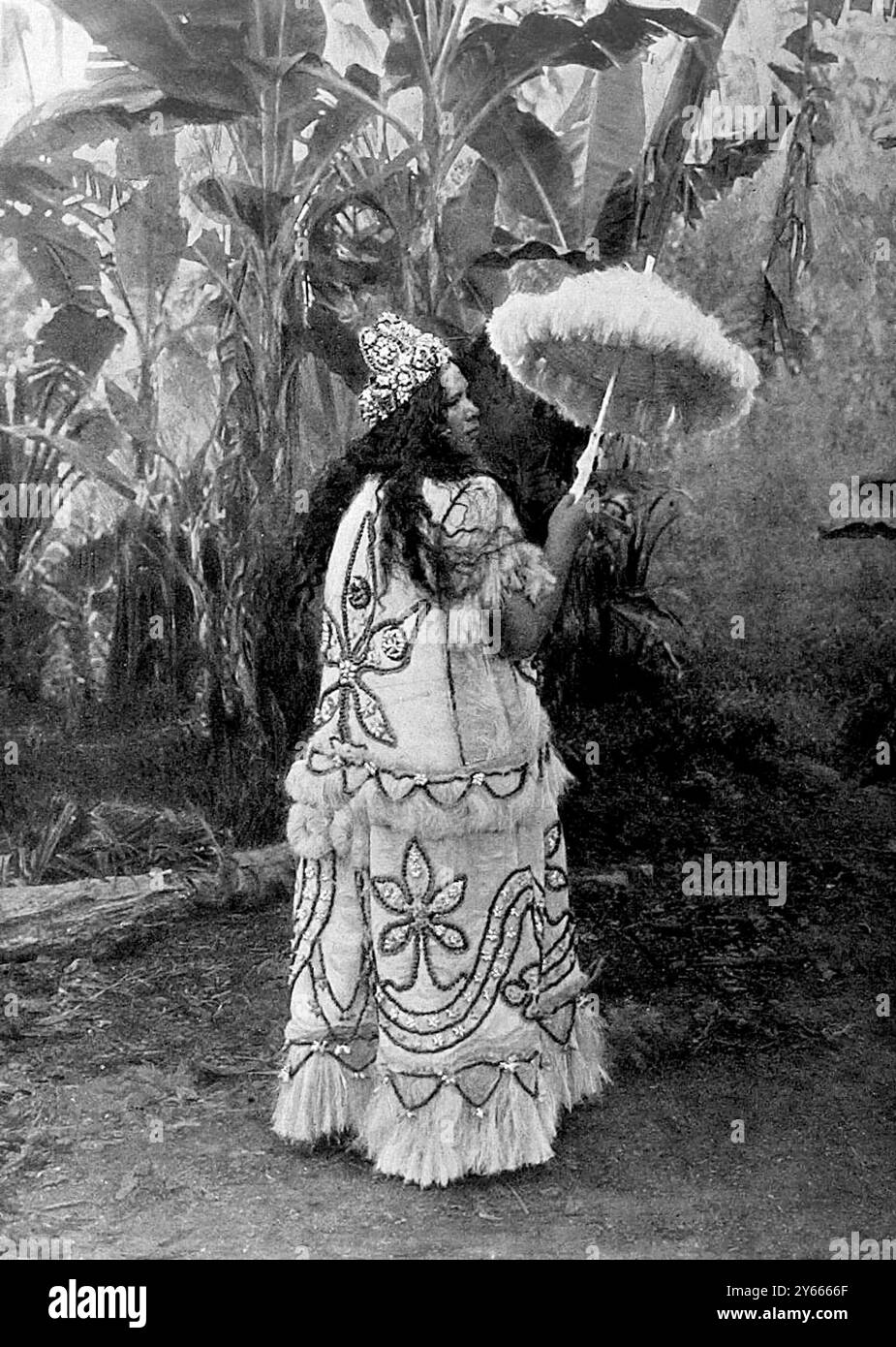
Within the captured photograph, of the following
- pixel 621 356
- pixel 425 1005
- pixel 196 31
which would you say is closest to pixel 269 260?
pixel 196 31

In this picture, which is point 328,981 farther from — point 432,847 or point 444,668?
point 444,668

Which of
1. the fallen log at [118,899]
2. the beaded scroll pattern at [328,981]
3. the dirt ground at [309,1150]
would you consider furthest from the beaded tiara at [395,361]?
the dirt ground at [309,1150]

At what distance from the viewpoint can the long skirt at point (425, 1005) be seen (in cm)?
323

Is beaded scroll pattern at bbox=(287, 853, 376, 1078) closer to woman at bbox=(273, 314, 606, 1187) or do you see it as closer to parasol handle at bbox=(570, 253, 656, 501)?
woman at bbox=(273, 314, 606, 1187)

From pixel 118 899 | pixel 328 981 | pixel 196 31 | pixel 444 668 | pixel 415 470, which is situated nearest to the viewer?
pixel 415 470

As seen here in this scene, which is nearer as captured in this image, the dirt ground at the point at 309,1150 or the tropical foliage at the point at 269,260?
the dirt ground at the point at 309,1150

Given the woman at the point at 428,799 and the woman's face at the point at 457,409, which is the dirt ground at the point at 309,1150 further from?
the woman's face at the point at 457,409

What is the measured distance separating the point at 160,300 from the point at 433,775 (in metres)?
1.41

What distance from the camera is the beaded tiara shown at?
3111 mm

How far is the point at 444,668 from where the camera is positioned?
3.19 metres

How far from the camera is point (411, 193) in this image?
3543mm

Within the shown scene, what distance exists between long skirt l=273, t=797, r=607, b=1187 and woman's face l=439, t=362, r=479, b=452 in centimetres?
89

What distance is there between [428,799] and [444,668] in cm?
30

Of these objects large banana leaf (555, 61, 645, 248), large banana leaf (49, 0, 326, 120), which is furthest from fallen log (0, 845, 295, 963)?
large banana leaf (49, 0, 326, 120)
